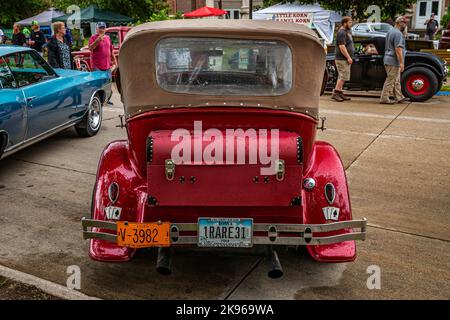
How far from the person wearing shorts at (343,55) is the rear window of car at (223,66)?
7.01 metres

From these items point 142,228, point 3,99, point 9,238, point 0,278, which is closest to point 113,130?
point 3,99

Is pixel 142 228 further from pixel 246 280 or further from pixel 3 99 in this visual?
pixel 3 99

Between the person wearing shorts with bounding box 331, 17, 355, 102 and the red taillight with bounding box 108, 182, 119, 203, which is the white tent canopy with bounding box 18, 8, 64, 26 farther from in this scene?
the red taillight with bounding box 108, 182, 119, 203

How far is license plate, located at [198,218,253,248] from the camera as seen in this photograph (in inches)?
118

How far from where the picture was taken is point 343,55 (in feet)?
33.7

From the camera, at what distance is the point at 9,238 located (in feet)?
13.4

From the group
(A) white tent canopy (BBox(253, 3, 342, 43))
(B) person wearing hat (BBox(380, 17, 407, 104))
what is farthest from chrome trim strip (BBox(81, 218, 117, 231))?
(A) white tent canopy (BBox(253, 3, 342, 43))

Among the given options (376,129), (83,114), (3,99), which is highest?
(3,99)

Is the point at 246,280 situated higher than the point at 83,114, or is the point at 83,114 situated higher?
the point at 83,114

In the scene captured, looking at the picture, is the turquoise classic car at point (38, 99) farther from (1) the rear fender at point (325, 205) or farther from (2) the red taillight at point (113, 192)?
(1) the rear fender at point (325, 205)

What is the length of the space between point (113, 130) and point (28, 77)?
6.97 feet

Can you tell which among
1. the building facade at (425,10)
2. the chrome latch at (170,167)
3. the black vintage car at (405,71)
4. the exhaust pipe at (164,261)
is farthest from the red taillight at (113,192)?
the building facade at (425,10)

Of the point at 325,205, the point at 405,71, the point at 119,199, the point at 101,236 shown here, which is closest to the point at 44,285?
the point at 101,236

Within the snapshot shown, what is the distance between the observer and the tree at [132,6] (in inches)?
990
